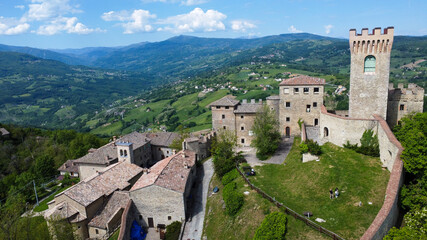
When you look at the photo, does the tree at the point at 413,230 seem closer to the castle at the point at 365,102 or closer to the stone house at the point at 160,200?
the castle at the point at 365,102

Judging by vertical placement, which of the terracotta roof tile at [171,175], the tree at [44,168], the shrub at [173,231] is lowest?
the tree at [44,168]

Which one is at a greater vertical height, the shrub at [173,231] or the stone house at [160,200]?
the stone house at [160,200]

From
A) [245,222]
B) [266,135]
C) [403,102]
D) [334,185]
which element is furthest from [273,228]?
[403,102]

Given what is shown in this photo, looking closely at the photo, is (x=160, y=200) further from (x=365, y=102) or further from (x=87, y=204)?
(x=365, y=102)

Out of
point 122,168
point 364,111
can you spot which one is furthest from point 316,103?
point 122,168

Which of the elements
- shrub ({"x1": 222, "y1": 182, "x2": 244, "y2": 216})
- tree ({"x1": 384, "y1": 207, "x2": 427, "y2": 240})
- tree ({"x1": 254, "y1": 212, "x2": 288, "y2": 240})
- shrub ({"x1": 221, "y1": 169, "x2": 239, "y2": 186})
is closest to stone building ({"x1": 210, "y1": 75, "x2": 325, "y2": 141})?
shrub ({"x1": 221, "y1": 169, "x2": 239, "y2": 186})

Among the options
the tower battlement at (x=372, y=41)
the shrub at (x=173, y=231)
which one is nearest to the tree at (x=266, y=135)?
the tower battlement at (x=372, y=41)
